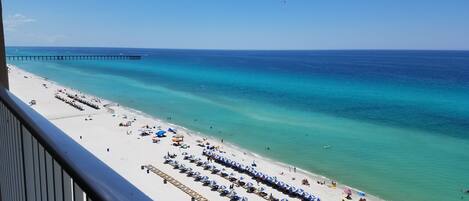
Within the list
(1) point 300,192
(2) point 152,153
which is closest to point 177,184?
(2) point 152,153

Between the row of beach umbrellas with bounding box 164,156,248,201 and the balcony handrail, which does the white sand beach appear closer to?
the row of beach umbrellas with bounding box 164,156,248,201

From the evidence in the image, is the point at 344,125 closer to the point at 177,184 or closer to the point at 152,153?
the point at 152,153

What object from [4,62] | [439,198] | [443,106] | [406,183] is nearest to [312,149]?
[406,183]

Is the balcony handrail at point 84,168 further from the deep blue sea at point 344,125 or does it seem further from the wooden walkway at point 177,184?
the deep blue sea at point 344,125

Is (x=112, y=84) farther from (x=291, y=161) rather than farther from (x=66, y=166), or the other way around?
(x=66, y=166)

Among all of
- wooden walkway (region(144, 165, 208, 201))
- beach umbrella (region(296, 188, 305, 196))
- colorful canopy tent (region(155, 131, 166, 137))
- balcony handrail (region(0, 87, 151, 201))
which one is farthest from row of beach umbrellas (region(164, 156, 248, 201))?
balcony handrail (region(0, 87, 151, 201))

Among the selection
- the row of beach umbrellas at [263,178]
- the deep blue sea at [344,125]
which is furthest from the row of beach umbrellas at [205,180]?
the deep blue sea at [344,125]
